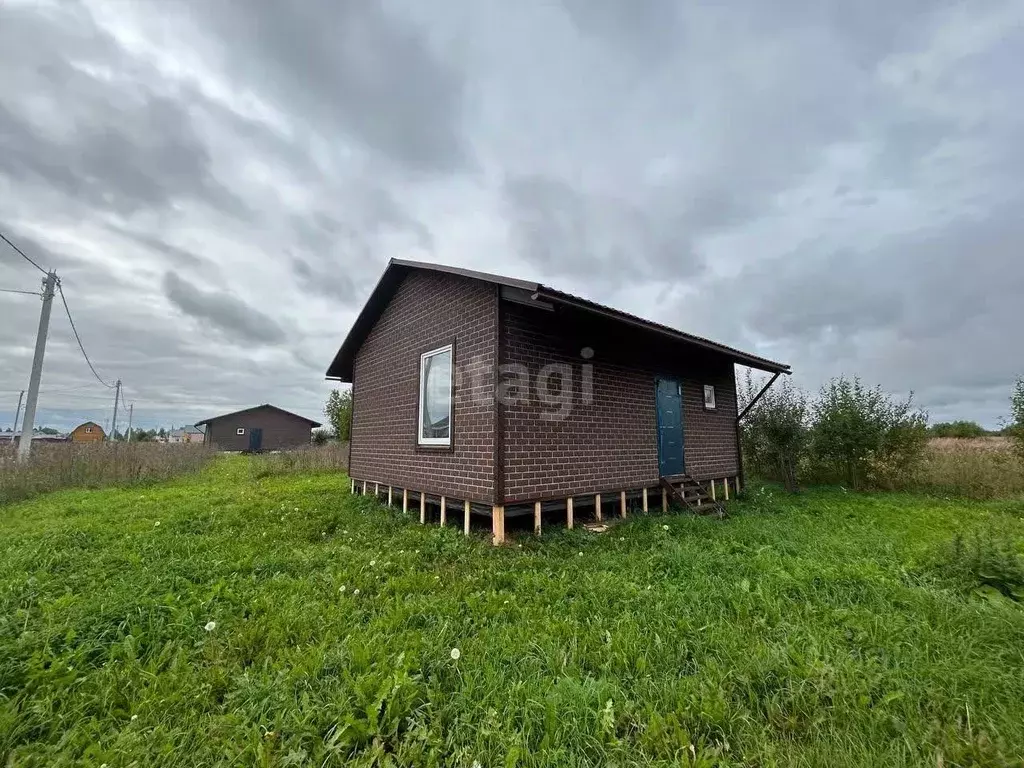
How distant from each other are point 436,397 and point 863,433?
11348 mm

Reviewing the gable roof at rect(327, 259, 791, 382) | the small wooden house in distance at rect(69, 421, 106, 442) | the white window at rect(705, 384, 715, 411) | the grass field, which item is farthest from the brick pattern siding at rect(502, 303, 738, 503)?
the small wooden house in distance at rect(69, 421, 106, 442)

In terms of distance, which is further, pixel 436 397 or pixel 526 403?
pixel 436 397

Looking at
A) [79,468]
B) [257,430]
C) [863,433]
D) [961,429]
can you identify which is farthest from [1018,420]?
[257,430]

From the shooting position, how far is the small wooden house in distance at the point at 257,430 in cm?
3616

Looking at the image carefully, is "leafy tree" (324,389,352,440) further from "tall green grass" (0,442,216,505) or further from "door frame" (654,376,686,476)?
"door frame" (654,376,686,476)

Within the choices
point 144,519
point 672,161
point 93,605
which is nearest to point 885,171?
point 672,161

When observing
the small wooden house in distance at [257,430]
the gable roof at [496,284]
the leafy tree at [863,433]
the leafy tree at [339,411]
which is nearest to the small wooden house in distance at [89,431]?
the small wooden house in distance at [257,430]

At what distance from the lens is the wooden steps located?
24.4ft

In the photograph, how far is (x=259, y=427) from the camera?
121ft

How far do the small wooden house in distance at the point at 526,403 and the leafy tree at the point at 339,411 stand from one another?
61.6ft

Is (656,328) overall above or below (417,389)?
above

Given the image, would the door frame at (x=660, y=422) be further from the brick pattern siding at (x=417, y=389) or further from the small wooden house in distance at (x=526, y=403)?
the brick pattern siding at (x=417, y=389)

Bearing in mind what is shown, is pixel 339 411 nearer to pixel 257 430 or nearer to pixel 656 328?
pixel 257 430

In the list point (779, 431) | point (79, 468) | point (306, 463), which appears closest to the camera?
point (779, 431)
